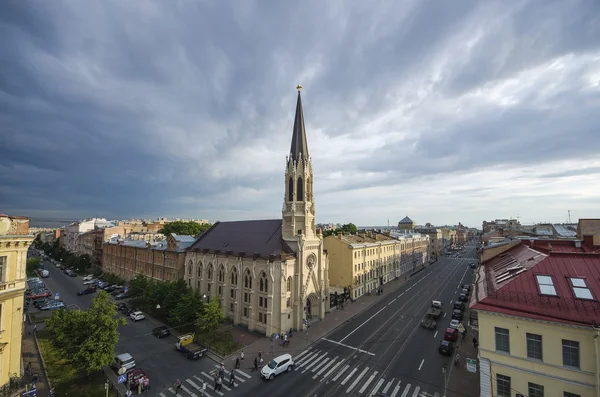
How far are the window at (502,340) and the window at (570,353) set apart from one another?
2.90 m

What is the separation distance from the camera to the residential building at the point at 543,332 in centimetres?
1689

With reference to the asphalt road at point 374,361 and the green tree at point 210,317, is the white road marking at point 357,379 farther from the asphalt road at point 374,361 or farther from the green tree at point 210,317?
the green tree at point 210,317

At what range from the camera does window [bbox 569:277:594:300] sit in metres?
18.3

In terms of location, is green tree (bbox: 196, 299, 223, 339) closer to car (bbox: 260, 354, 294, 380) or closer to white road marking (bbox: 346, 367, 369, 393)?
car (bbox: 260, 354, 294, 380)

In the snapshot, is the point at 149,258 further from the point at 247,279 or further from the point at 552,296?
the point at 552,296

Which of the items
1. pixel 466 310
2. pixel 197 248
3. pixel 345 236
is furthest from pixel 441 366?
pixel 197 248

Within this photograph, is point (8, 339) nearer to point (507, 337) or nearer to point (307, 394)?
point (307, 394)

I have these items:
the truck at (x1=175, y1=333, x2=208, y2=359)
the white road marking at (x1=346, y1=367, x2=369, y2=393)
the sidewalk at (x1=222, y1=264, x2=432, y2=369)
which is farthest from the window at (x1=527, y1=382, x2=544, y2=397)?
the truck at (x1=175, y1=333, x2=208, y2=359)

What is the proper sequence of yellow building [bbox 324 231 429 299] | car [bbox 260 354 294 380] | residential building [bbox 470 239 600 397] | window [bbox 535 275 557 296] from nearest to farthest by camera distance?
residential building [bbox 470 239 600 397] → window [bbox 535 275 557 296] → car [bbox 260 354 294 380] → yellow building [bbox 324 231 429 299]

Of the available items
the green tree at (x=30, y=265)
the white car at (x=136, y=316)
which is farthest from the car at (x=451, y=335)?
the green tree at (x=30, y=265)

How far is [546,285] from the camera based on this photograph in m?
19.9

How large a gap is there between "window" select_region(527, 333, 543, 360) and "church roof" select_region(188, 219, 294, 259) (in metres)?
28.1

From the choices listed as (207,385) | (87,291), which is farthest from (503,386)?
(87,291)

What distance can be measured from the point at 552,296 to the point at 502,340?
448cm
